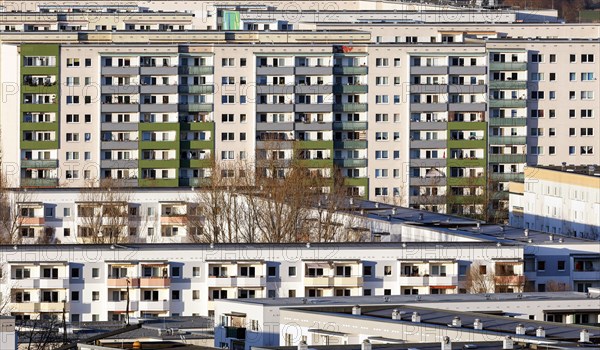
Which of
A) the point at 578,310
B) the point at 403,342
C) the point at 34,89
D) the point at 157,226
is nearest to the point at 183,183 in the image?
the point at 34,89

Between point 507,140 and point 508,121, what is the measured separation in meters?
0.56

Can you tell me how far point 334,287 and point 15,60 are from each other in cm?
2761

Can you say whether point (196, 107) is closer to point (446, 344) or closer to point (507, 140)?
point (507, 140)

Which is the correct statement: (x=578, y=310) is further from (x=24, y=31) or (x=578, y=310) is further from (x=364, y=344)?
(x=24, y=31)

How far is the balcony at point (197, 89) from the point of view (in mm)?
76688

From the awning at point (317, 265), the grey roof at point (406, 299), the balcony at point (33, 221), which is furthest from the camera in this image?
the balcony at point (33, 221)

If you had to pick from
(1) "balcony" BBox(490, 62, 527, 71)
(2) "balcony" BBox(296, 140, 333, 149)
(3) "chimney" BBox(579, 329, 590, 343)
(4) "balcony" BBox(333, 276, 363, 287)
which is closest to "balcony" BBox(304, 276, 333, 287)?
(4) "balcony" BBox(333, 276, 363, 287)

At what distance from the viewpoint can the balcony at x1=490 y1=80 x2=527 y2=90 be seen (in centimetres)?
7712

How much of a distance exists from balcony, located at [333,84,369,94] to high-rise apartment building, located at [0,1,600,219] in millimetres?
38

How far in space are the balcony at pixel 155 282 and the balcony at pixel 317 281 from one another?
2617 mm

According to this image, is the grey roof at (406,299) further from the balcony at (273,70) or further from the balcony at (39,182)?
the balcony at (273,70)

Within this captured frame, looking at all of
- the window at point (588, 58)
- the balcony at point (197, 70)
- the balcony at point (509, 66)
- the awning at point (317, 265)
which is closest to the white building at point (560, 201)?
the balcony at point (509, 66)

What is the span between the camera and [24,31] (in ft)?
270

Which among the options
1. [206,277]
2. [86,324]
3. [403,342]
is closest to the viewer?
[403,342]
